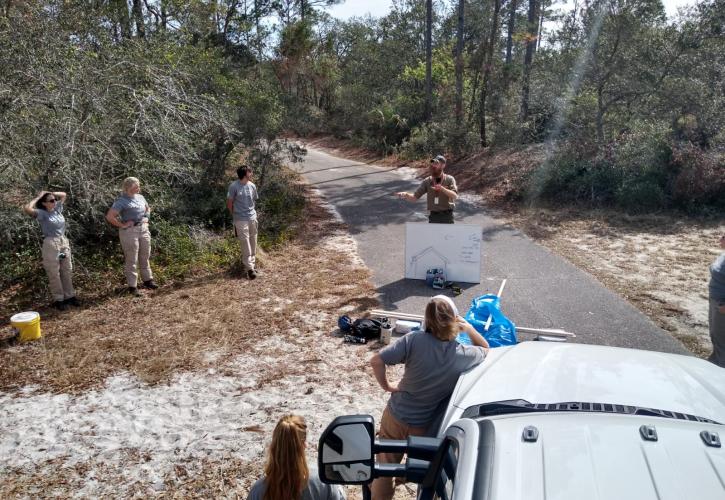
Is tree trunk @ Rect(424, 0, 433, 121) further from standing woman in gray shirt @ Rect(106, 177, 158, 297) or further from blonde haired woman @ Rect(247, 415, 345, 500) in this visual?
blonde haired woman @ Rect(247, 415, 345, 500)

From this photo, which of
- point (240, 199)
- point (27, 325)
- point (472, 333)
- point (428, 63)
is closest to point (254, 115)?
point (240, 199)

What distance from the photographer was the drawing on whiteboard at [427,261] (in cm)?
800

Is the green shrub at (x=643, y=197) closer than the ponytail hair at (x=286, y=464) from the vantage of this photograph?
No

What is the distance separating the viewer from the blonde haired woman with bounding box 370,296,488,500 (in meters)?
3.10

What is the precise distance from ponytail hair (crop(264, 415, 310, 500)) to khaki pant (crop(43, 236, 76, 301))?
574 cm

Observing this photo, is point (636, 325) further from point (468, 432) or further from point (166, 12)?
point (166, 12)

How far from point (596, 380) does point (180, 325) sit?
538 cm

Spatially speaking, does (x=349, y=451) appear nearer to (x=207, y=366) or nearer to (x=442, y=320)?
(x=442, y=320)

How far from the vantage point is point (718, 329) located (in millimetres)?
4777

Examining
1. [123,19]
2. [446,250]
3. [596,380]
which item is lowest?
[446,250]

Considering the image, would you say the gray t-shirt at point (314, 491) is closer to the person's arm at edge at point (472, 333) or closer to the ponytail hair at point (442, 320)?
A: the ponytail hair at point (442, 320)

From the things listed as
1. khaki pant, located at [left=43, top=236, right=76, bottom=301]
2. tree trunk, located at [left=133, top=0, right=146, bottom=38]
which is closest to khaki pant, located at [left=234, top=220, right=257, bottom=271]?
khaki pant, located at [left=43, top=236, right=76, bottom=301]

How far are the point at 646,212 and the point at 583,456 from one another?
40.2 feet

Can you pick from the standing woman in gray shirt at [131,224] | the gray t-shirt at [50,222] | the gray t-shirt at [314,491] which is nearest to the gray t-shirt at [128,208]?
the standing woman in gray shirt at [131,224]
